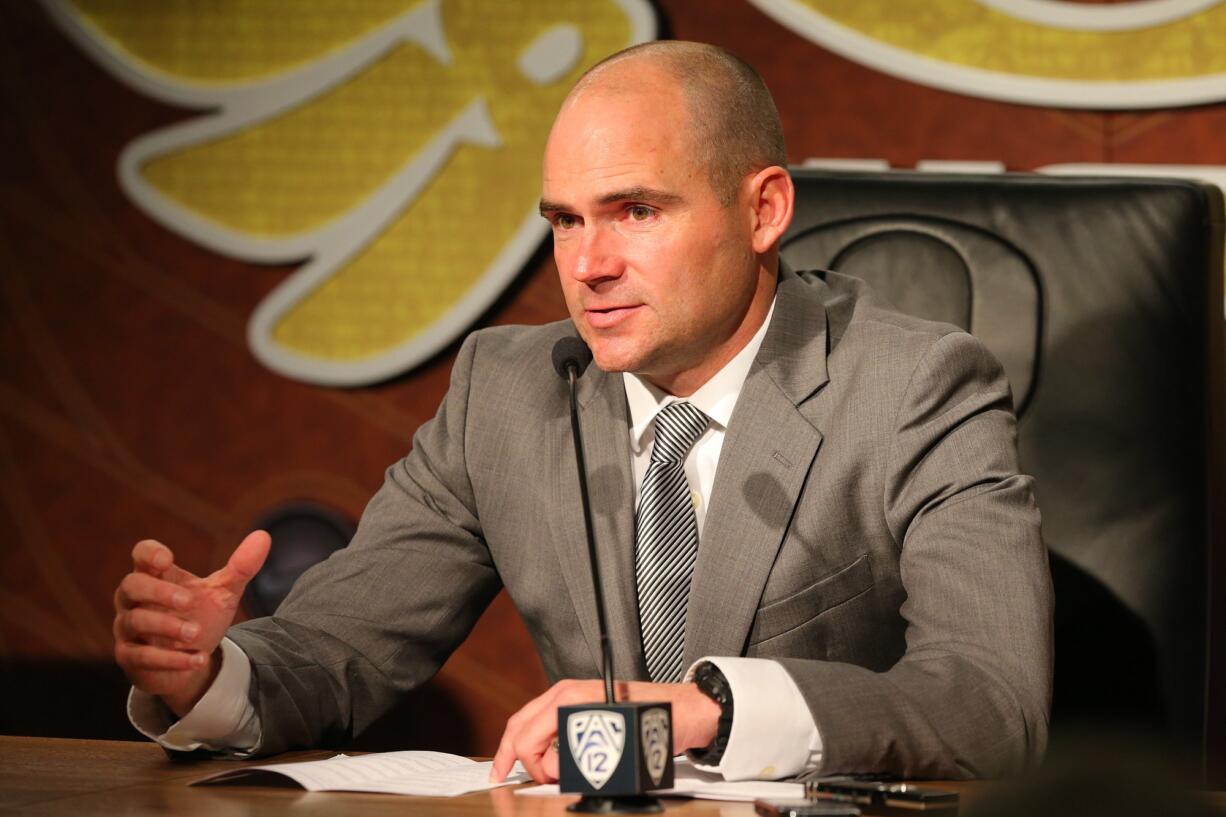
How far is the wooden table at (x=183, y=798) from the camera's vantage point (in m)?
1.07

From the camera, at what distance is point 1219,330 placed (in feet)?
5.74

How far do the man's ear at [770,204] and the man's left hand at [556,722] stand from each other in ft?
2.50

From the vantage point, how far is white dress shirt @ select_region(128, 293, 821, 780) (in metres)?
1.18

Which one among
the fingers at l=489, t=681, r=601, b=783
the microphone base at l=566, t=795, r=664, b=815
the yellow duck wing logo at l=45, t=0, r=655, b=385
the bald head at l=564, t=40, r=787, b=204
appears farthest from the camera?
the yellow duck wing logo at l=45, t=0, r=655, b=385

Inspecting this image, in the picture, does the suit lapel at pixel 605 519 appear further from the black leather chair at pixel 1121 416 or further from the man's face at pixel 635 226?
the black leather chair at pixel 1121 416

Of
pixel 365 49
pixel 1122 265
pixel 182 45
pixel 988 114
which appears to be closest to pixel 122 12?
pixel 182 45

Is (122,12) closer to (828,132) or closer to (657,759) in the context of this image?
(828,132)

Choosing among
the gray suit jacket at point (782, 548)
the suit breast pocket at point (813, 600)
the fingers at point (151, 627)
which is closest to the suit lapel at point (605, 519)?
the gray suit jacket at point (782, 548)

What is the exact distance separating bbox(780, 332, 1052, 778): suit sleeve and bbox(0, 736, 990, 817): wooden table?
83 millimetres

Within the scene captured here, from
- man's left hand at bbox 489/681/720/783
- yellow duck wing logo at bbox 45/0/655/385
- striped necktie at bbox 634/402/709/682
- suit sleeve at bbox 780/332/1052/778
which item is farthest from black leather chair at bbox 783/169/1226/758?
yellow duck wing logo at bbox 45/0/655/385

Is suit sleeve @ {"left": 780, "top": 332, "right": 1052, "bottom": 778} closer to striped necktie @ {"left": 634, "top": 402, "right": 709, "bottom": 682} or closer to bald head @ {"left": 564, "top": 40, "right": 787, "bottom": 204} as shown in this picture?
striped necktie @ {"left": 634, "top": 402, "right": 709, "bottom": 682}

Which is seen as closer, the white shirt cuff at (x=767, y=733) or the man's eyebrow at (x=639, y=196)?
the white shirt cuff at (x=767, y=733)

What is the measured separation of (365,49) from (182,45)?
1.36 ft

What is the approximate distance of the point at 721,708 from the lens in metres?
1.20
